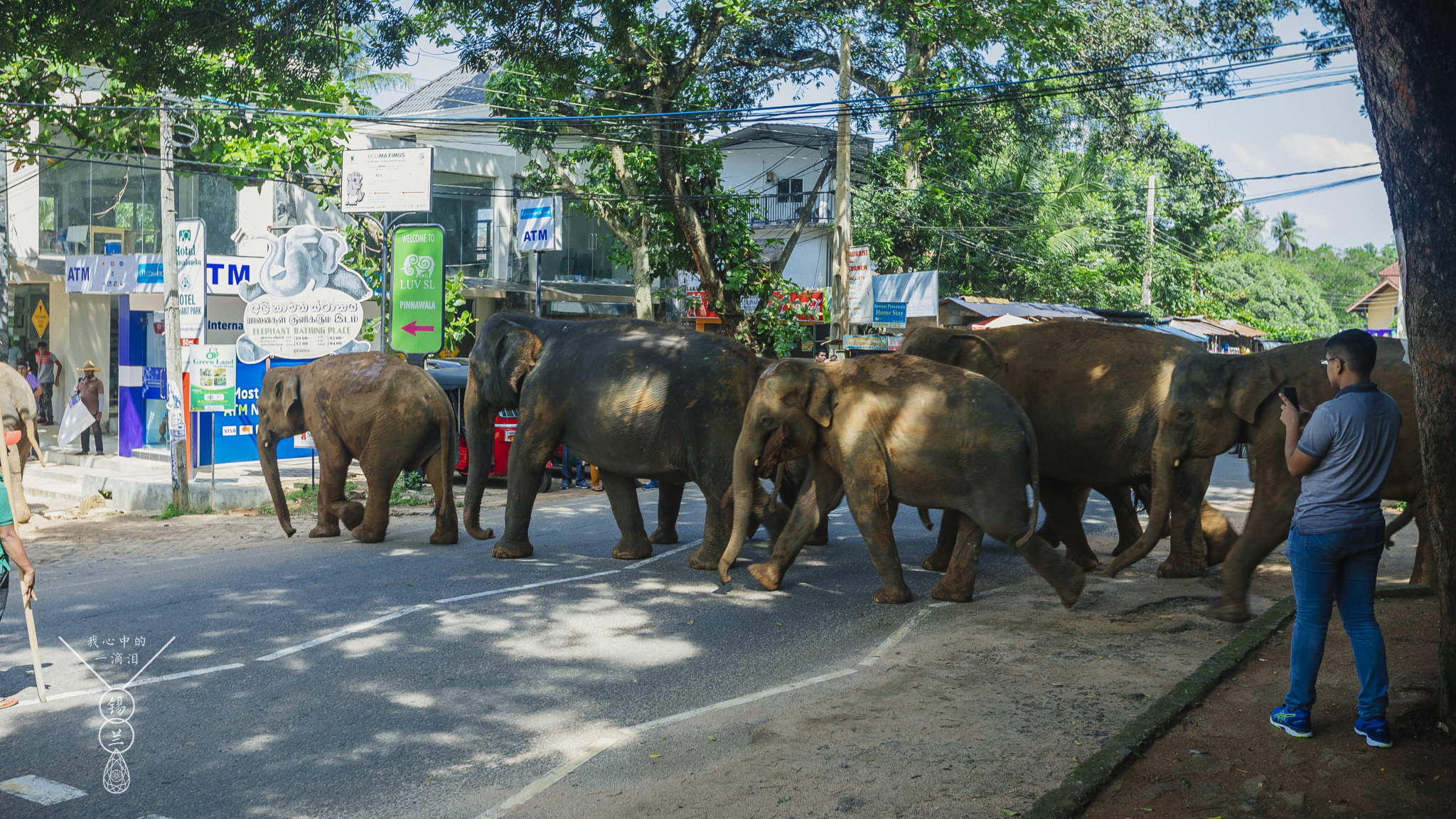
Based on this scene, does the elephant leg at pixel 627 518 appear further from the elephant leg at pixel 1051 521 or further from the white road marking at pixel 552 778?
the white road marking at pixel 552 778

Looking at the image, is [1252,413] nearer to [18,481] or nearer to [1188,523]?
[1188,523]

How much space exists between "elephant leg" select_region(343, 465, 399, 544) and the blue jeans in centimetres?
767

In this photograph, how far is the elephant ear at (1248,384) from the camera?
24.2 ft

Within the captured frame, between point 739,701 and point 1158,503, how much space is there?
3211 mm

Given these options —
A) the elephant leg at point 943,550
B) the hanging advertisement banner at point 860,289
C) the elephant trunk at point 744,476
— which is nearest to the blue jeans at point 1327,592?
the elephant trunk at point 744,476

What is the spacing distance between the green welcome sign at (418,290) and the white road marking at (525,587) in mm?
7994

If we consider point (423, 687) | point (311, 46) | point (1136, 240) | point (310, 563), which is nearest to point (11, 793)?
point (423, 687)

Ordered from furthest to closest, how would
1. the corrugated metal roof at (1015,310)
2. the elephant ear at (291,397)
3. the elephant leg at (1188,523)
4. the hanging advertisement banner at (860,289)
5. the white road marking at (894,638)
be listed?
the corrugated metal roof at (1015,310) → the hanging advertisement banner at (860,289) → the elephant ear at (291,397) → the elephant leg at (1188,523) → the white road marking at (894,638)

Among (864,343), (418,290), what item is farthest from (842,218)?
(418,290)

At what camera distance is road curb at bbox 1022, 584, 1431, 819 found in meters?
4.04

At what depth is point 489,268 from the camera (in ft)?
99.1

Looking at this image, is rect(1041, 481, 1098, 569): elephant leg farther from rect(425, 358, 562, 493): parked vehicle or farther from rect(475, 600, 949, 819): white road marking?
rect(425, 358, 562, 493): parked vehicle

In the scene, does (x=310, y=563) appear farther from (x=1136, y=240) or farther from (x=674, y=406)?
(x=1136, y=240)

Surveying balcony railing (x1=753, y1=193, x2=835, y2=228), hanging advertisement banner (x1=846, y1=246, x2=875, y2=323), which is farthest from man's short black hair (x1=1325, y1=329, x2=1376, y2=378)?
balcony railing (x1=753, y1=193, x2=835, y2=228)
